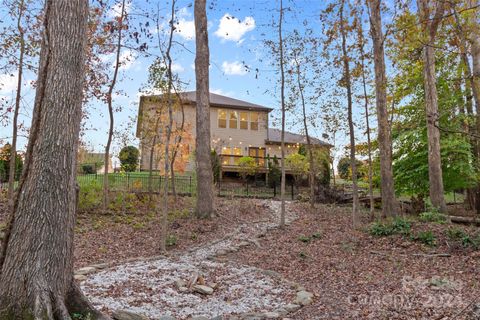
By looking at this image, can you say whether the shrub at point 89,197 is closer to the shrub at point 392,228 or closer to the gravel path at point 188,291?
the gravel path at point 188,291

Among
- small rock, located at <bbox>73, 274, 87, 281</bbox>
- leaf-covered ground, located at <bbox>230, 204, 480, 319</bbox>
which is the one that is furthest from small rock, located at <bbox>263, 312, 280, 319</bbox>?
small rock, located at <bbox>73, 274, 87, 281</bbox>

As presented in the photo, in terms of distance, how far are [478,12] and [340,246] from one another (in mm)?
9891

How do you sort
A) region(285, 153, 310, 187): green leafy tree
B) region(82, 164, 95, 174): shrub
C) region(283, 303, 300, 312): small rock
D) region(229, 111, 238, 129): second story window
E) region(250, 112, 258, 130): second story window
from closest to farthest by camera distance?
region(283, 303, 300, 312): small rock, region(285, 153, 310, 187): green leafy tree, region(82, 164, 95, 174): shrub, region(229, 111, 238, 129): second story window, region(250, 112, 258, 130): second story window

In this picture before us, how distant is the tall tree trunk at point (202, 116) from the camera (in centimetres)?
1158

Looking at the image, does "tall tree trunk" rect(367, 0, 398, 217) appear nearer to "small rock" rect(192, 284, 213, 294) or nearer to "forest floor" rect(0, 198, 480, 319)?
"forest floor" rect(0, 198, 480, 319)

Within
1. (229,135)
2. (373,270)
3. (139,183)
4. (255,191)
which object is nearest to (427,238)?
(373,270)

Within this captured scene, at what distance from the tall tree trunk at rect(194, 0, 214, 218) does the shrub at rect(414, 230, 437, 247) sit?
236 inches

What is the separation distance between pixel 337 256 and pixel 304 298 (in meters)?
3.12

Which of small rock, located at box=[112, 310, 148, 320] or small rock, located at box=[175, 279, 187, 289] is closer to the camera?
small rock, located at box=[112, 310, 148, 320]

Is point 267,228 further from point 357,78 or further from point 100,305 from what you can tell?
point 100,305

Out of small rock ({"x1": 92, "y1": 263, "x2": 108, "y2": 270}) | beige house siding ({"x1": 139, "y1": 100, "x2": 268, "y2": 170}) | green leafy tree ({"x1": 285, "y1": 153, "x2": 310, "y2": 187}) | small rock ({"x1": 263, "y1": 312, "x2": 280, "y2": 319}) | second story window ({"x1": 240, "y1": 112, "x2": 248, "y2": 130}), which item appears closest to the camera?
small rock ({"x1": 263, "y1": 312, "x2": 280, "y2": 319})

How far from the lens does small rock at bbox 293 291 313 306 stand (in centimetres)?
543

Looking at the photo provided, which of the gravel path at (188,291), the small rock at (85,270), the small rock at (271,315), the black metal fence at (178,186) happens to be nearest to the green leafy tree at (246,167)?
the black metal fence at (178,186)

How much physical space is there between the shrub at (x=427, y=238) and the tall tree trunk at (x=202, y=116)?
6.00m
